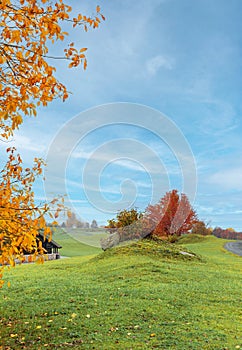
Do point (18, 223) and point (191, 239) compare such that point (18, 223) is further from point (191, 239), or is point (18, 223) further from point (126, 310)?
point (191, 239)

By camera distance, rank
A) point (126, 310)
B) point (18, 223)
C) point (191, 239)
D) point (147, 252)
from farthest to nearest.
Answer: point (191, 239), point (147, 252), point (126, 310), point (18, 223)

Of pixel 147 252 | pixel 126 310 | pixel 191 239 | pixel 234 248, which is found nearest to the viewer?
pixel 126 310

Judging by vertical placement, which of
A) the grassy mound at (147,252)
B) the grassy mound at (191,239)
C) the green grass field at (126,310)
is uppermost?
the grassy mound at (191,239)

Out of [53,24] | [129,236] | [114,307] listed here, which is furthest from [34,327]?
[129,236]

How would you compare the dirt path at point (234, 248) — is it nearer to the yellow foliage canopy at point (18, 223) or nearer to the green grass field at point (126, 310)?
the green grass field at point (126, 310)

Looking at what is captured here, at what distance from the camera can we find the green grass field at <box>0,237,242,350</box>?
5.50 m

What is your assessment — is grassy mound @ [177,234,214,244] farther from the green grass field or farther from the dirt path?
the green grass field

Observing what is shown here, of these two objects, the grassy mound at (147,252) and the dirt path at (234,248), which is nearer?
the grassy mound at (147,252)

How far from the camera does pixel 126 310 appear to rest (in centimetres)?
690

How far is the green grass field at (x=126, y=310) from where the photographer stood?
550 cm

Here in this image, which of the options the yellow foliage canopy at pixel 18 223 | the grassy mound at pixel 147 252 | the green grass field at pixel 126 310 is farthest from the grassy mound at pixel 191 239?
the yellow foliage canopy at pixel 18 223

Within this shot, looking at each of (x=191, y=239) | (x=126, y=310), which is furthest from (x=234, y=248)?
(x=126, y=310)

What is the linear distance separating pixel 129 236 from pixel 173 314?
34.9ft

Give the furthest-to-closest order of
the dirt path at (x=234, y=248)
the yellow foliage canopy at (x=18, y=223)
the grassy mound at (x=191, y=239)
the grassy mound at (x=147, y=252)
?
the grassy mound at (x=191, y=239)
the dirt path at (x=234, y=248)
the grassy mound at (x=147, y=252)
the yellow foliage canopy at (x=18, y=223)
